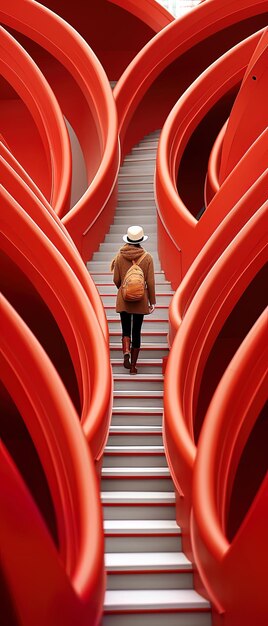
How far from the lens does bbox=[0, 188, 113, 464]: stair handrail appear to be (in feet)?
24.8

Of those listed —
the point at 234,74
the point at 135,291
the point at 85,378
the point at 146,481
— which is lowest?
the point at 146,481

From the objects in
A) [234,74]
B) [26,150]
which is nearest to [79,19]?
[26,150]

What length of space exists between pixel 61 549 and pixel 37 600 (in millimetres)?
1127

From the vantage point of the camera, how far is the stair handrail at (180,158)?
33.6 feet

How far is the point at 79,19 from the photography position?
63.3 feet

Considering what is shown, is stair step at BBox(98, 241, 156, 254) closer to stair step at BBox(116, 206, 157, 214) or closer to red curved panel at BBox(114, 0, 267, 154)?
stair step at BBox(116, 206, 157, 214)

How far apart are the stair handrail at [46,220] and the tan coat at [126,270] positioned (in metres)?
0.25

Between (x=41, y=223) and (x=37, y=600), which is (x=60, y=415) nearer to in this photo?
(x=37, y=600)

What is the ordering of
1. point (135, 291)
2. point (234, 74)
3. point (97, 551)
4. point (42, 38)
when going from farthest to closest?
point (42, 38) < point (234, 74) < point (135, 291) < point (97, 551)

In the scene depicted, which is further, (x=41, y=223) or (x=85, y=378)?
(x=41, y=223)

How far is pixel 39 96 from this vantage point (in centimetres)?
1409

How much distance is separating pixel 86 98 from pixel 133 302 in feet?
23.9

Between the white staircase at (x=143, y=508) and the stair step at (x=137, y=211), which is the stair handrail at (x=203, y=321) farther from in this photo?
the stair step at (x=137, y=211)

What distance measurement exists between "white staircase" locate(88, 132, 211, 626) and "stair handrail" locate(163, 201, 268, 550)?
26 centimetres
